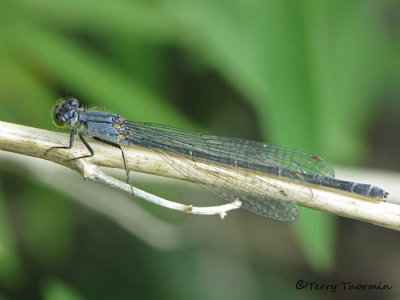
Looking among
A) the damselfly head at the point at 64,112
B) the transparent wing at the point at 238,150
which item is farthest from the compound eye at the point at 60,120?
the transparent wing at the point at 238,150

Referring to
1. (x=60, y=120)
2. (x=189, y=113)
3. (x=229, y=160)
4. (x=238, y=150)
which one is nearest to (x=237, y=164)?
(x=229, y=160)

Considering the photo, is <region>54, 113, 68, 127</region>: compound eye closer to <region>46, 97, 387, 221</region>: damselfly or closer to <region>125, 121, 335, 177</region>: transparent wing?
<region>46, 97, 387, 221</region>: damselfly

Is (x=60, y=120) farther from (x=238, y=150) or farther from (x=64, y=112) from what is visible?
(x=238, y=150)

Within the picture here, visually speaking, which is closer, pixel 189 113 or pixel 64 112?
pixel 64 112

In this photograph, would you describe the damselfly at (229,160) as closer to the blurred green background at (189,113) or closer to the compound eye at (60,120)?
the compound eye at (60,120)

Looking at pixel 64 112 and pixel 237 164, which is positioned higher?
pixel 64 112

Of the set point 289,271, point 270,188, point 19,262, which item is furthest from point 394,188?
point 19,262

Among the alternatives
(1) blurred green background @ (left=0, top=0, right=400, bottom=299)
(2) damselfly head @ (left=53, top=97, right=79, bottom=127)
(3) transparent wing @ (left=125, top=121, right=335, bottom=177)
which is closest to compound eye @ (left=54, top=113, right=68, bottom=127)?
(2) damselfly head @ (left=53, top=97, right=79, bottom=127)
